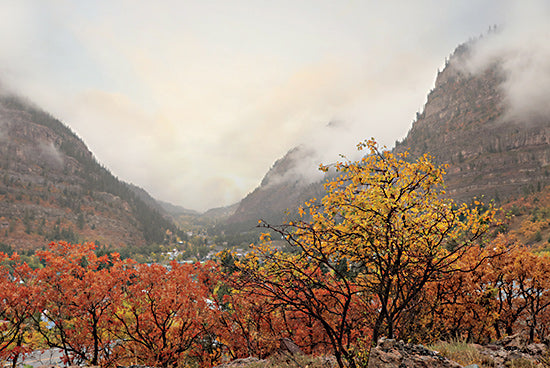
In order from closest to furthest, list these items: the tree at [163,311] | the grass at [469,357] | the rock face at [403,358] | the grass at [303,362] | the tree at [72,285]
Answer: the rock face at [403,358] < the grass at [469,357] < the grass at [303,362] < the tree at [72,285] < the tree at [163,311]

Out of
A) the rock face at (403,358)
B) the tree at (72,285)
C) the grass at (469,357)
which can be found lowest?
the grass at (469,357)

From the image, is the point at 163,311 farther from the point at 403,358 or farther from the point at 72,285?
the point at 403,358

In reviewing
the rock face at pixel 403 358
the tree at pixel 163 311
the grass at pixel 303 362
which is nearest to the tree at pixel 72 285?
the tree at pixel 163 311

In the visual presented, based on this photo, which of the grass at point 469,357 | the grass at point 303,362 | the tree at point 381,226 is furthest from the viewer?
the grass at point 303,362

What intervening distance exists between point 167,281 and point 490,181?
252m

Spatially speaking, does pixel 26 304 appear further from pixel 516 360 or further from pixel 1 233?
pixel 1 233

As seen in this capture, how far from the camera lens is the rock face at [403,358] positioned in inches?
249

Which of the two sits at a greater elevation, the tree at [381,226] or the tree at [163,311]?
the tree at [381,226]

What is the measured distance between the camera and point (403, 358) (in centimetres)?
Answer: 639

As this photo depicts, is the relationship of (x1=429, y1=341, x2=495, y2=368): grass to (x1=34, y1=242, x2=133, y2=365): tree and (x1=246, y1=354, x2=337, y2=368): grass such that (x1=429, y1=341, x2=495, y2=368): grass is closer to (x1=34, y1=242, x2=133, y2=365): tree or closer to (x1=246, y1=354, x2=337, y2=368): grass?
(x1=246, y1=354, x2=337, y2=368): grass

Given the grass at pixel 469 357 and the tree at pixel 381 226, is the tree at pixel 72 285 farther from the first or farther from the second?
the grass at pixel 469 357

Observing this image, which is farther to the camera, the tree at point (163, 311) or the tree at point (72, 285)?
the tree at point (163, 311)

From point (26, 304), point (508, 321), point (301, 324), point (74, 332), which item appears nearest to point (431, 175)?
point (301, 324)

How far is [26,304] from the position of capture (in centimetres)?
1538
